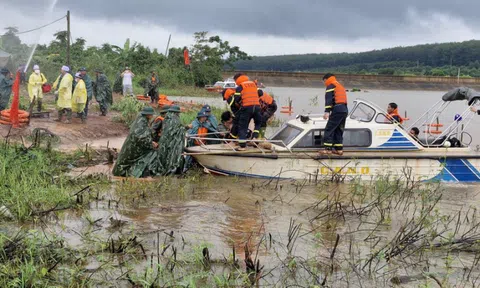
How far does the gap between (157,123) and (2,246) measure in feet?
20.0

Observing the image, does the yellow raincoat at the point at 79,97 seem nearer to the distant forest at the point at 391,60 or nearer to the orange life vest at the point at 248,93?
the orange life vest at the point at 248,93

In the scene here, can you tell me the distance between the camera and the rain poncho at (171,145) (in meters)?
11.9

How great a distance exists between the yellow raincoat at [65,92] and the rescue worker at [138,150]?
6.22 metres

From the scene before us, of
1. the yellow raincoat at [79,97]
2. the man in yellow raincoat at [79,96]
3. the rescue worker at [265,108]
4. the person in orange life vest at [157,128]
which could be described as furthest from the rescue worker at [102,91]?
the person in orange life vest at [157,128]

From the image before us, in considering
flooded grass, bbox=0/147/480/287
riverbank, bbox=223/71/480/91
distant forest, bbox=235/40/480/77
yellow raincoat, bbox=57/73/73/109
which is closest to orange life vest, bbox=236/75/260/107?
flooded grass, bbox=0/147/480/287

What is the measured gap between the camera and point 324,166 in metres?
12.1

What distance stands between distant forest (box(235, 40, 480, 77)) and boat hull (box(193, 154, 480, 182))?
9837 cm

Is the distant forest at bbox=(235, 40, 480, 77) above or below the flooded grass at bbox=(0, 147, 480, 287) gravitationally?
above

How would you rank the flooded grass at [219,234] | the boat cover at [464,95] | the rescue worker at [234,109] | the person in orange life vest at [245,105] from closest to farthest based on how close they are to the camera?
the flooded grass at [219,234] < the person in orange life vest at [245,105] < the rescue worker at [234,109] < the boat cover at [464,95]

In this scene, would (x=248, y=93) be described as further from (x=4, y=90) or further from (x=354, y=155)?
(x=4, y=90)

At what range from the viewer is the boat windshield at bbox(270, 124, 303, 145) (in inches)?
493

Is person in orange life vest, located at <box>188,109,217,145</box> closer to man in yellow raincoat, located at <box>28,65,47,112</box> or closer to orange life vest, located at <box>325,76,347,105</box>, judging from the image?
orange life vest, located at <box>325,76,347,105</box>

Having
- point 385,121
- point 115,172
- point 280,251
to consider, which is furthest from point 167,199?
point 385,121

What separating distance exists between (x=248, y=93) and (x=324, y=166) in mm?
2078
